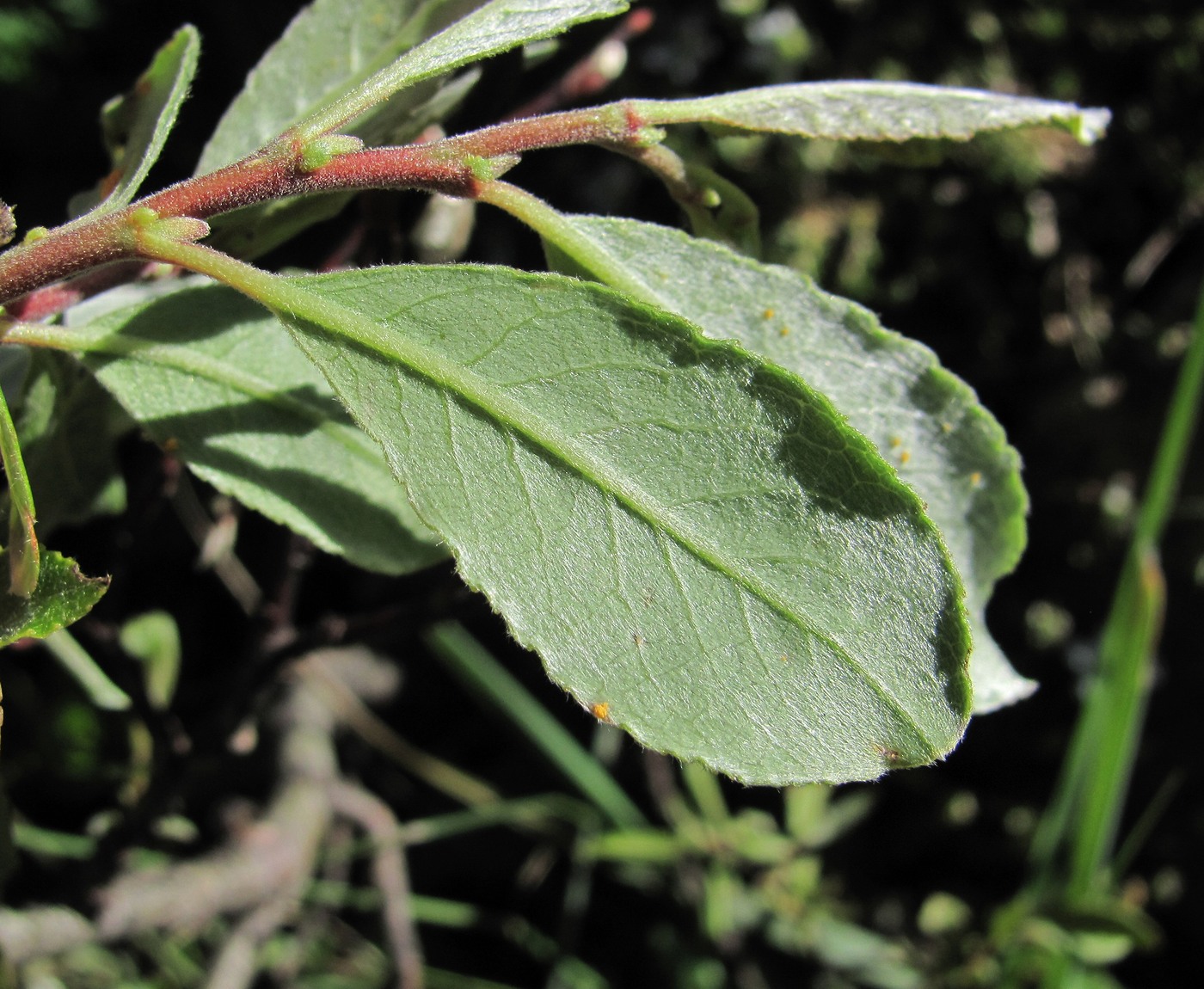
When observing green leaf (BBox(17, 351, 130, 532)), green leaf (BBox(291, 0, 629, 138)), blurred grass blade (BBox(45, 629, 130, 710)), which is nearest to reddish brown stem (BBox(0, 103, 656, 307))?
green leaf (BBox(291, 0, 629, 138))

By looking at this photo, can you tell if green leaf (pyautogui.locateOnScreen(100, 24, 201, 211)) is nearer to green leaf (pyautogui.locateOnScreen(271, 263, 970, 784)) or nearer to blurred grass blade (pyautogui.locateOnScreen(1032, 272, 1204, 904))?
green leaf (pyautogui.locateOnScreen(271, 263, 970, 784))

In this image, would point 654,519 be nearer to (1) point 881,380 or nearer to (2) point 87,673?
(1) point 881,380

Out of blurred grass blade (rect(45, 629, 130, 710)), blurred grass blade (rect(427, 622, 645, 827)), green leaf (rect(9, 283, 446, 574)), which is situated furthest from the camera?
blurred grass blade (rect(427, 622, 645, 827))

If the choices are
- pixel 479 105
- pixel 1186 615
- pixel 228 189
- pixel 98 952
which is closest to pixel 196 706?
pixel 98 952

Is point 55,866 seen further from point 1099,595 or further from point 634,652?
point 1099,595

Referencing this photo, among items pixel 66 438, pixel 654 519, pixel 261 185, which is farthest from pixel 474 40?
pixel 66 438

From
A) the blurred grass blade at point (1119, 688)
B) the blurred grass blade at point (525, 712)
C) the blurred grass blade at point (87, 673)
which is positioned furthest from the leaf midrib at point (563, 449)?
the blurred grass blade at point (525, 712)
